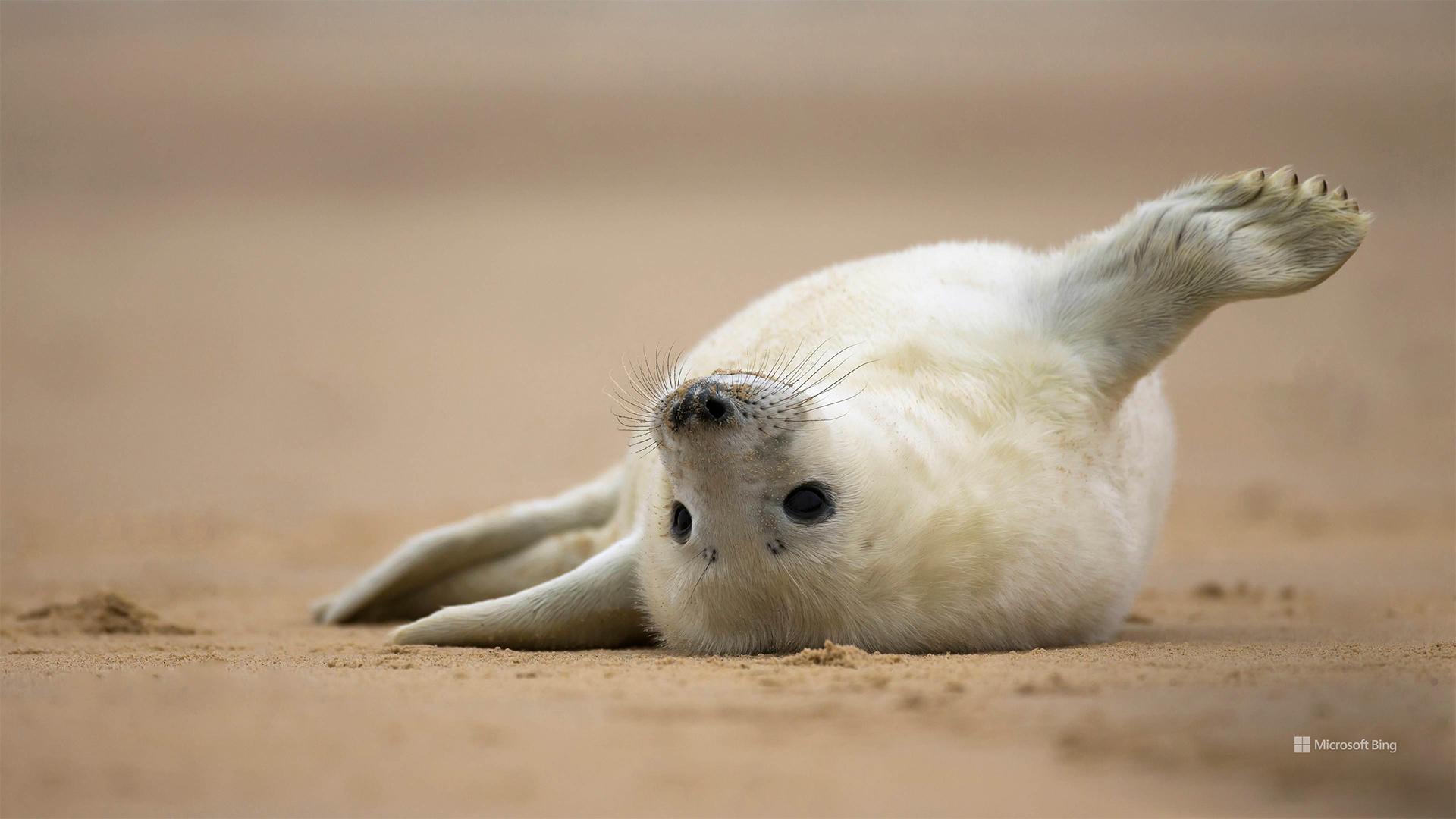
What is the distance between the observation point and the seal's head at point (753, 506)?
399 cm

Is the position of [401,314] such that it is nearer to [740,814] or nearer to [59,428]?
[59,428]

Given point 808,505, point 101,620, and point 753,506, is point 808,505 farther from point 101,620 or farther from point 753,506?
point 101,620

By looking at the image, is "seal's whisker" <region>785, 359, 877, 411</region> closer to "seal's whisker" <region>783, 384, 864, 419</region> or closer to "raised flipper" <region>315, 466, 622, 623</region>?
"seal's whisker" <region>783, 384, 864, 419</region>

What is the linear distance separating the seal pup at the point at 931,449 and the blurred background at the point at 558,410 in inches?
9.5

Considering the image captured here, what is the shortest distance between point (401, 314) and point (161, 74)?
12.4 meters

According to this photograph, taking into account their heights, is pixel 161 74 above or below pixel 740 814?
above

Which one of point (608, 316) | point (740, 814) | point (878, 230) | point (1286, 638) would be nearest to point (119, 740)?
point (740, 814)

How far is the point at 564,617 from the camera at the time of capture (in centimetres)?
511

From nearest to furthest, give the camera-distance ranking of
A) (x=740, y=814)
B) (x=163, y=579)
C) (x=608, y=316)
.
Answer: (x=740, y=814) < (x=163, y=579) < (x=608, y=316)

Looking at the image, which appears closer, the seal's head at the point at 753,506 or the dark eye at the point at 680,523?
the seal's head at the point at 753,506

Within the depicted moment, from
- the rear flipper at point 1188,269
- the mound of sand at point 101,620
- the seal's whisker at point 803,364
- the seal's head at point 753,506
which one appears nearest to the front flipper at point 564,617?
the seal's head at point 753,506

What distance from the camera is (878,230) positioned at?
2345 centimetres

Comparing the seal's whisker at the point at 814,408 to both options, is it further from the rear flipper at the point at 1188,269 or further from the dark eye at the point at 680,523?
the rear flipper at the point at 1188,269

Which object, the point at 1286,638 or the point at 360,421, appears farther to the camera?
the point at 360,421
